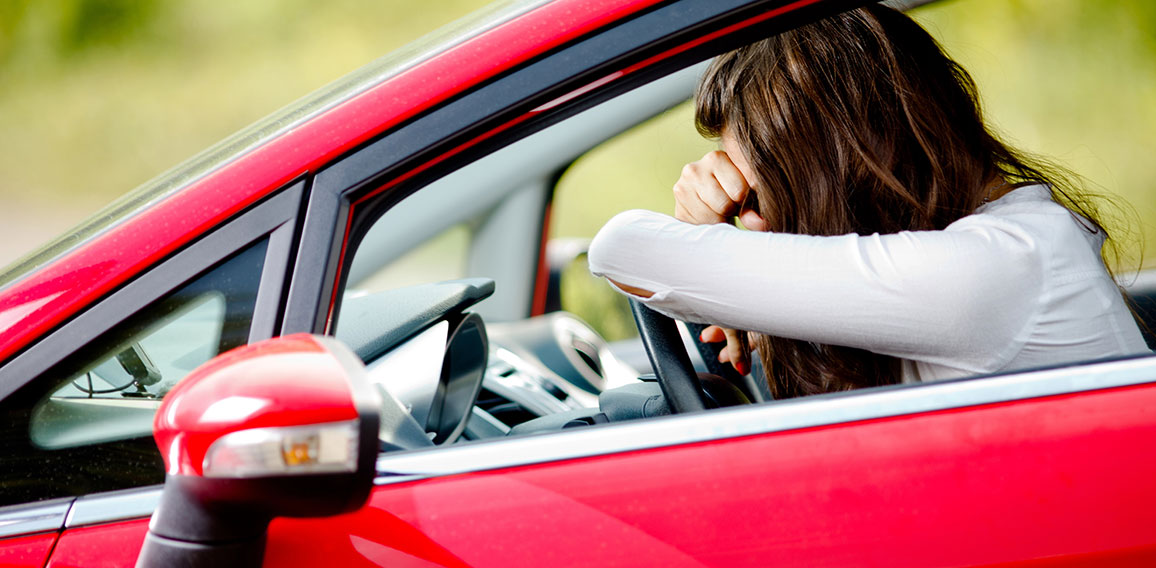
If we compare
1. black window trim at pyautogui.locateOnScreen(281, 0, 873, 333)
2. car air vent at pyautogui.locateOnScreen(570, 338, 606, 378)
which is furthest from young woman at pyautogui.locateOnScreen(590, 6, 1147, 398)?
car air vent at pyautogui.locateOnScreen(570, 338, 606, 378)

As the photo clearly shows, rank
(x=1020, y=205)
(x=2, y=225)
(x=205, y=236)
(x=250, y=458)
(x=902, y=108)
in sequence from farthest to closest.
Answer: (x=2, y=225)
(x=902, y=108)
(x=1020, y=205)
(x=205, y=236)
(x=250, y=458)

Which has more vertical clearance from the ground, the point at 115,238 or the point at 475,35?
the point at 475,35

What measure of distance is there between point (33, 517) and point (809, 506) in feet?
2.65

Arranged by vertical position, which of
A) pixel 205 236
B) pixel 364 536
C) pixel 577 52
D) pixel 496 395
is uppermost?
pixel 577 52

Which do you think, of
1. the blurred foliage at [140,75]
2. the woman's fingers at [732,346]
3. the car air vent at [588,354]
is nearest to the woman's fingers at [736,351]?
the woman's fingers at [732,346]

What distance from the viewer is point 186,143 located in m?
10.0

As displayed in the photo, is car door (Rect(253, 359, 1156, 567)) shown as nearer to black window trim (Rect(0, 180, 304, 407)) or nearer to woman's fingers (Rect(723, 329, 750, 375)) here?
black window trim (Rect(0, 180, 304, 407))

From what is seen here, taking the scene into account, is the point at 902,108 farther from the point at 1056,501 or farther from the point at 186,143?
the point at 186,143

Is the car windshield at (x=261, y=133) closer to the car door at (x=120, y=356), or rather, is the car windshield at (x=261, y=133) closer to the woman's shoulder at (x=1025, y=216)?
the car door at (x=120, y=356)

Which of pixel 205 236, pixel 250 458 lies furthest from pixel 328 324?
pixel 250 458

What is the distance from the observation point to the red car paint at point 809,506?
36.6 inches

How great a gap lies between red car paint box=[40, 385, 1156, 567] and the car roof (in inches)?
10.1

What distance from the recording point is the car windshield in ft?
3.72

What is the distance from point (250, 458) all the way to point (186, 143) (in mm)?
10130
